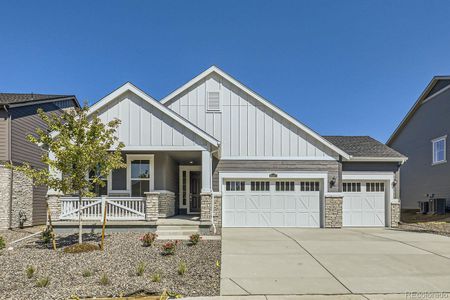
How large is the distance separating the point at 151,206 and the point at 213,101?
18.9 ft

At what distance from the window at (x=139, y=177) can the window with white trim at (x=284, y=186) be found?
5591mm

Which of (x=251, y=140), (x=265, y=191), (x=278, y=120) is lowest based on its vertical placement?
(x=265, y=191)

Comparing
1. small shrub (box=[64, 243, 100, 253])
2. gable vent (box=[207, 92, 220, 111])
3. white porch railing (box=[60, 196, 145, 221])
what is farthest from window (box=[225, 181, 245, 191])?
small shrub (box=[64, 243, 100, 253])

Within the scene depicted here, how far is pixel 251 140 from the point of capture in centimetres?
1483

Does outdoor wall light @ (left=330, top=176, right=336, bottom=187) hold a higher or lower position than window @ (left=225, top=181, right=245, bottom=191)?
higher

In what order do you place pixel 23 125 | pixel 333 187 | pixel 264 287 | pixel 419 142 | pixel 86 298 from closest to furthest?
pixel 86 298
pixel 264 287
pixel 333 187
pixel 23 125
pixel 419 142

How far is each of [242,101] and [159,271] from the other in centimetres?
965

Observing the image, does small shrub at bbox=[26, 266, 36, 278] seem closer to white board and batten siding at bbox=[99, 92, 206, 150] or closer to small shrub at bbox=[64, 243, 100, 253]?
small shrub at bbox=[64, 243, 100, 253]

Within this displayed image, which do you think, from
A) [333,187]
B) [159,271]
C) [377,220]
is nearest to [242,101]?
[333,187]

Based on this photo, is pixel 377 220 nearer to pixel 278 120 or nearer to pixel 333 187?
pixel 333 187

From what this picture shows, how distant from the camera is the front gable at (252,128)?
14.8m

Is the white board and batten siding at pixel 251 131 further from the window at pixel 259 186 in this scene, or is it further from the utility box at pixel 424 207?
the utility box at pixel 424 207

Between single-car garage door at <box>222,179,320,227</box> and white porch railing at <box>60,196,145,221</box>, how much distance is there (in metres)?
3.91

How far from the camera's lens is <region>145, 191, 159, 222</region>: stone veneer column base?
12.0m
